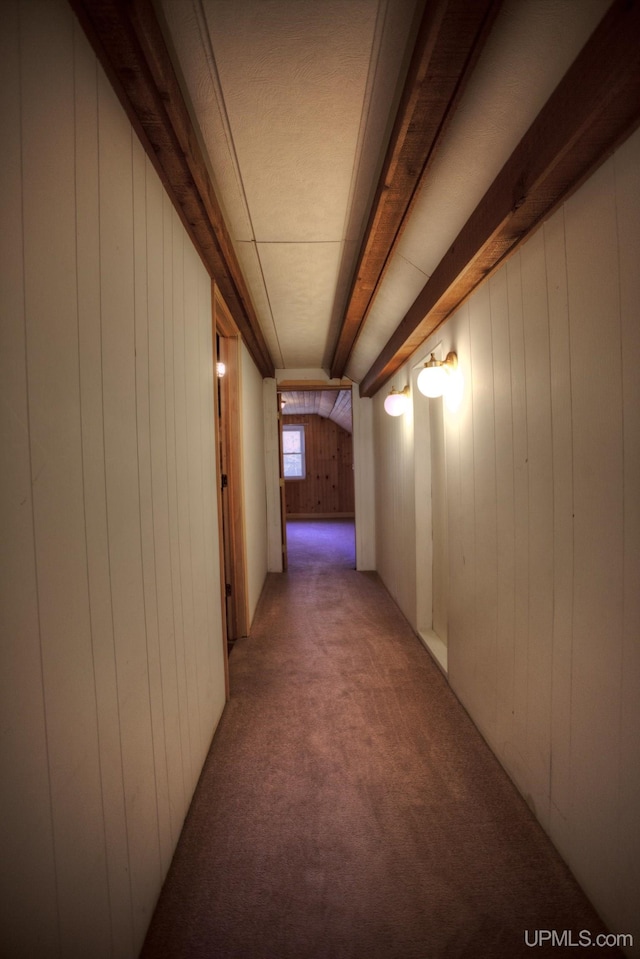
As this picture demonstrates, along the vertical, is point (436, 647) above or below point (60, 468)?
below

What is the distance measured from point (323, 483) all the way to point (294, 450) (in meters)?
1.05

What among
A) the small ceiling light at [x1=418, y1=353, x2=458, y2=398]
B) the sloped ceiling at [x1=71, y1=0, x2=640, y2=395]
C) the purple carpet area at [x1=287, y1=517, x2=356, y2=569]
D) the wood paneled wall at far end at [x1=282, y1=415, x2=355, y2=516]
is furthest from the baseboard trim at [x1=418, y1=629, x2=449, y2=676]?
the wood paneled wall at far end at [x1=282, y1=415, x2=355, y2=516]

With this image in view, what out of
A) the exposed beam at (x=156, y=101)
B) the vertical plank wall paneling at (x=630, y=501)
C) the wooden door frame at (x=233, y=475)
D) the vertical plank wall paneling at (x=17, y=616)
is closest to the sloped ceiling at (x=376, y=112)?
the exposed beam at (x=156, y=101)

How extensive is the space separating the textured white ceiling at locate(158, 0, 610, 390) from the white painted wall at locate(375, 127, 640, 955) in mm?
281

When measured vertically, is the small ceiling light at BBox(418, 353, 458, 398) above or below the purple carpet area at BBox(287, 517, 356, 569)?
above

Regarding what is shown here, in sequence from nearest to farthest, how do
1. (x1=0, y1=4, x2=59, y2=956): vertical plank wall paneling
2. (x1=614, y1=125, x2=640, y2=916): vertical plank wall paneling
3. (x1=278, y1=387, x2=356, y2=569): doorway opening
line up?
(x1=0, y1=4, x2=59, y2=956): vertical plank wall paneling → (x1=614, y1=125, x2=640, y2=916): vertical plank wall paneling → (x1=278, y1=387, x2=356, y2=569): doorway opening

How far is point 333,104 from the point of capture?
3.69 ft

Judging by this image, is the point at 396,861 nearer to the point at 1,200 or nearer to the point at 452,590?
the point at 452,590

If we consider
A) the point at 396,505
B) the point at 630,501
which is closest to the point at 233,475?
the point at 396,505

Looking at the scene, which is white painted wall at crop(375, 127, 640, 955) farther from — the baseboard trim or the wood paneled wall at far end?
the wood paneled wall at far end

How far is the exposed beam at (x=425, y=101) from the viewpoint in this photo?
0.81 m

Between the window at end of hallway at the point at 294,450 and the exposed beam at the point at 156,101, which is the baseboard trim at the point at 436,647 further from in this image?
the window at end of hallway at the point at 294,450

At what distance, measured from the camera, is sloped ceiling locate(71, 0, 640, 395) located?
847 mm

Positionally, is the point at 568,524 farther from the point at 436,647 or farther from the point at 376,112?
the point at 436,647
